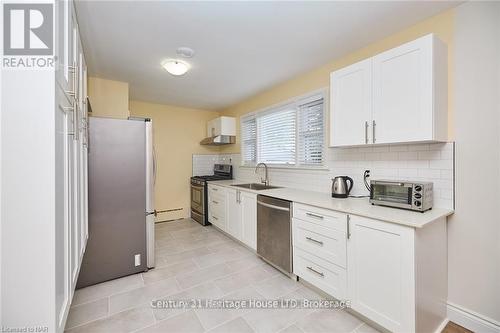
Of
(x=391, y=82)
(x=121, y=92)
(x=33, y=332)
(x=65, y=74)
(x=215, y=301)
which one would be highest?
(x=121, y=92)

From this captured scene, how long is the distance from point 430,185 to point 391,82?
0.89 m

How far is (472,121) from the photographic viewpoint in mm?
1713

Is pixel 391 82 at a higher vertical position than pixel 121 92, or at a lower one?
lower

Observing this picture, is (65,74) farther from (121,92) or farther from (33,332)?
(121,92)

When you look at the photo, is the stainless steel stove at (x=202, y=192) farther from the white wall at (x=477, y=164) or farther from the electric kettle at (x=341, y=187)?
the white wall at (x=477, y=164)

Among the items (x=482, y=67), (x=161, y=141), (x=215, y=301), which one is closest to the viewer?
(x=482, y=67)

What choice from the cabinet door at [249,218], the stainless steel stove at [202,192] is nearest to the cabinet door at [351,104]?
the cabinet door at [249,218]

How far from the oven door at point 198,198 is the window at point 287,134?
3.42 feet

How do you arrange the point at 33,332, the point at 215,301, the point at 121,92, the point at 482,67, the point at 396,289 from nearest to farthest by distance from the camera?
the point at 33,332, the point at 396,289, the point at 482,67, the point at 215,301, the point at 121,92

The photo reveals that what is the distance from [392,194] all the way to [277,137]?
2073 millimetres

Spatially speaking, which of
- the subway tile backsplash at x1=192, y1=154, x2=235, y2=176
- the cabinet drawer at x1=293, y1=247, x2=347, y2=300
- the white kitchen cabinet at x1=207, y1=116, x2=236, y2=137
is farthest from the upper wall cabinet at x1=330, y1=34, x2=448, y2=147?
the subway tile backsplash at x1=192, y1=154, x2=235, y2=176

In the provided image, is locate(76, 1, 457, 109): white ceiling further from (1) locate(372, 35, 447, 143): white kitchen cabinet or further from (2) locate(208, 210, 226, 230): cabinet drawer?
(2) locate(208, 210, 226, 230): cabinet drawer

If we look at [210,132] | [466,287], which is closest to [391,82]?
[466,287]

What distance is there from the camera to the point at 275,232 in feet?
8.51
